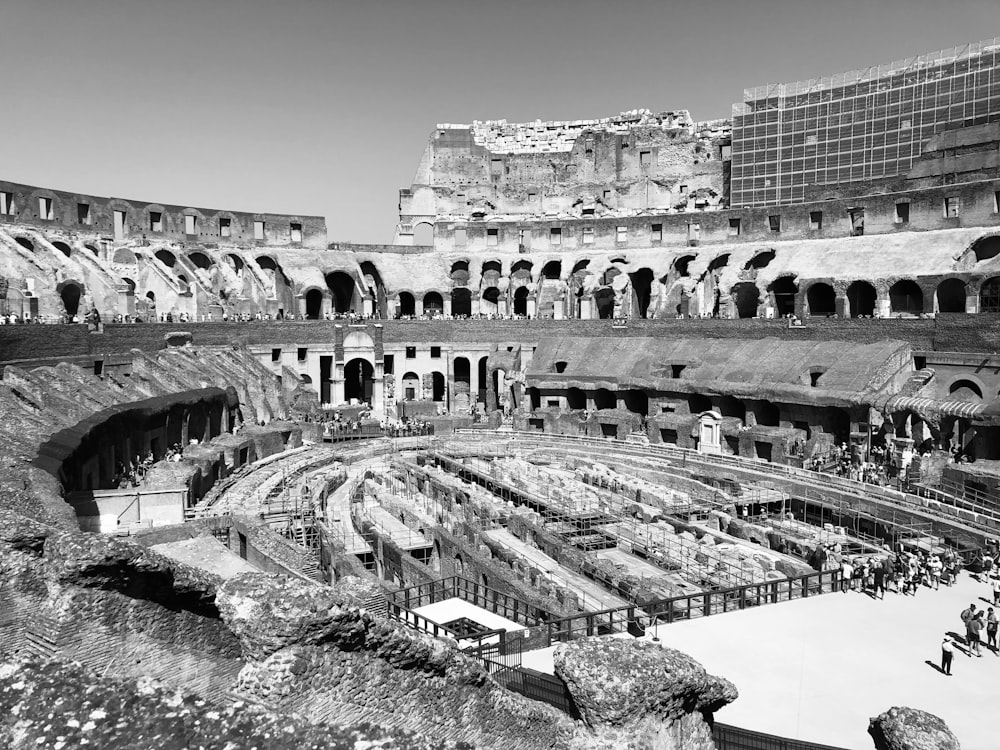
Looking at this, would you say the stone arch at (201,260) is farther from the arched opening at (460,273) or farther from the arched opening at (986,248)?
the arched opening at (986,248)

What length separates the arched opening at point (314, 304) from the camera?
2058 inches

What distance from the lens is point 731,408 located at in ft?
114

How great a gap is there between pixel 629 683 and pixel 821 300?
135ft

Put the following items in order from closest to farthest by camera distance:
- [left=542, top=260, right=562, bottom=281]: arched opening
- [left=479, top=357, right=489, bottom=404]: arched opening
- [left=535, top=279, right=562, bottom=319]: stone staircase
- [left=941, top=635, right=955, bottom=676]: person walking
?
[left=941, top=635, right=955, bottom=676]: person walking
[left=479, top=357, right=489, bottom=404]: arched opening
[left=535, top=279, right=562, bottom=319]: stone staircase
[left=542, top=260, right=562, bottom=281]: arched opening

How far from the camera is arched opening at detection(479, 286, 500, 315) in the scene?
177 ft

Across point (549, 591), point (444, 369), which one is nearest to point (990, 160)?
point (444, 369)

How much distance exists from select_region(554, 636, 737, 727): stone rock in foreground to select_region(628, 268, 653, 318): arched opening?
42741mm

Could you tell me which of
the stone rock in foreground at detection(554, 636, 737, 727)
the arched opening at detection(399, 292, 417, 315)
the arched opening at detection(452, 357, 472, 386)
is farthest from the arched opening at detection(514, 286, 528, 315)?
the stone rock in foreground at detection(554, 636, 737, 727)

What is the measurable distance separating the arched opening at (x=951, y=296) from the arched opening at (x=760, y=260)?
30.1 ft

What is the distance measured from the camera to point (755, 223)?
155 ft

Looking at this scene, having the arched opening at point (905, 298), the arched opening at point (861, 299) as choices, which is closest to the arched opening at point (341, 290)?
the arched opening at point (861, 299)

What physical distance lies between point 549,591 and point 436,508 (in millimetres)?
8152

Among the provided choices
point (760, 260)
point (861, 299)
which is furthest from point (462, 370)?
point (861, 299)

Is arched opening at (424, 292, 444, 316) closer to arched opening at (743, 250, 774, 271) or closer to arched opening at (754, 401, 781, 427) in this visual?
arched opening at (743, 250, 774, 271)
